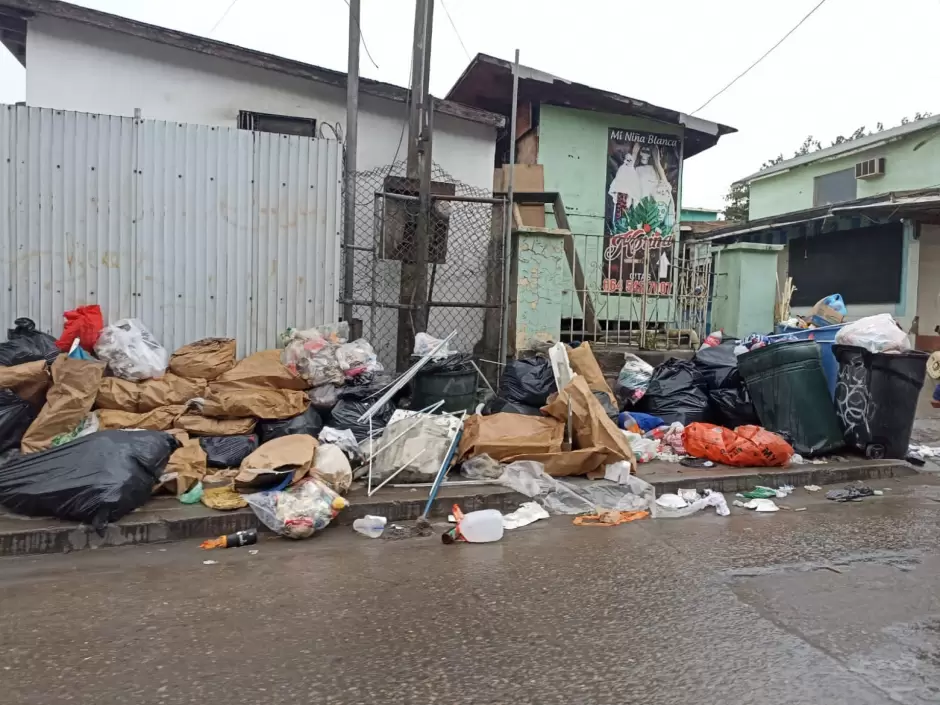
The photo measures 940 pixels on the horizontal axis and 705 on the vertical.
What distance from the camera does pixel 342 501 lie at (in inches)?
157

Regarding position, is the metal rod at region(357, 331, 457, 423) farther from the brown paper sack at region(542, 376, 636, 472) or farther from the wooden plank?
the wooden plank

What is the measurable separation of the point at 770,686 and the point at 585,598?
890 millimetres

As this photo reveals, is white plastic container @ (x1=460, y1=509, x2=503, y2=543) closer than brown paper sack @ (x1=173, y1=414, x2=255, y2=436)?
Yes

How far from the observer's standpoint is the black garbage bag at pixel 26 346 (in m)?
4.71

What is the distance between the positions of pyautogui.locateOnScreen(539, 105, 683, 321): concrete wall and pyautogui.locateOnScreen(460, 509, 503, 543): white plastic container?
657 centimetres

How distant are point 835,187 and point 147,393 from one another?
17.3 m

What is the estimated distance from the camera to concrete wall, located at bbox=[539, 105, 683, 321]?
1005 cm

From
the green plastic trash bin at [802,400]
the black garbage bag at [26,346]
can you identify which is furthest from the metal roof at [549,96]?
the black garbage bag at [26,346]

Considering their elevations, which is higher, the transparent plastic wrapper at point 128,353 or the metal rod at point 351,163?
the metal rod at point 351,163

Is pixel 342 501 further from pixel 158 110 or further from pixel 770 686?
pixel 158 110

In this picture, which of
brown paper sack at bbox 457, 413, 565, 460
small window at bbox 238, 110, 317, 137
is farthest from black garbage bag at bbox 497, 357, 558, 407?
small window at bbox 238, 110, 317, 137

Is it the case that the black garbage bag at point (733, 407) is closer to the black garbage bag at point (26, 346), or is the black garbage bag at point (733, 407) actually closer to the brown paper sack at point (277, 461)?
the brown paper sack at point (277, 461)

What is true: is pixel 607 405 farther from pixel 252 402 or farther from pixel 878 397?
pixel 252 402

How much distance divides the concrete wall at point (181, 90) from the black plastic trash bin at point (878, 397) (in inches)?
183
